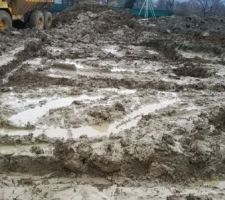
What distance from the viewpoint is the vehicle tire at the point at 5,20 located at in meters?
15.1

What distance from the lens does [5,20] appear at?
15.4 meters

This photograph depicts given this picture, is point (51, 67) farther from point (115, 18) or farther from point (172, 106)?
point (115, 18)

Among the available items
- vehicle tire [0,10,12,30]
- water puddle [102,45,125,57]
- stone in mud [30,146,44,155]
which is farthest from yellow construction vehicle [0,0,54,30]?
stone in mud [30,146,44,155]

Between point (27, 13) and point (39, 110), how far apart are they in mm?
10766

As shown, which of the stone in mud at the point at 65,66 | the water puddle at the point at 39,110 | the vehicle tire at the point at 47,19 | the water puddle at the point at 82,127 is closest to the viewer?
the water puddle at the point at 82,127

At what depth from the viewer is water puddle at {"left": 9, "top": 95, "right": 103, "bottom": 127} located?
282 inches

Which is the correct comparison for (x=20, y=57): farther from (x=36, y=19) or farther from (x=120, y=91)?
(x=36, y=19)

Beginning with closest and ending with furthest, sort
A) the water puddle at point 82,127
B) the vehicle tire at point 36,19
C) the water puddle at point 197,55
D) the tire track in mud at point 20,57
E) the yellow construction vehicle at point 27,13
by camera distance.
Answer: the water puddle at point 82,127 < the tire track in mud at point 20,57 < the water puddle at point 197,55 < the yellow construction vehicle at point 27,13 < the vehicle tire at point 36,19

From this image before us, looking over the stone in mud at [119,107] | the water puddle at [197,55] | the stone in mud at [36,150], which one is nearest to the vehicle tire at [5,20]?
the water puddle at [197,55]

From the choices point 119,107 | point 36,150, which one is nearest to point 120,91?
point 119,107

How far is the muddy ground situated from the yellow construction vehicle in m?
1.74

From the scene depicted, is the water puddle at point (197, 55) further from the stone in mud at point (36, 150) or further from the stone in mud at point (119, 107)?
the stone in mud at point (36, 150)

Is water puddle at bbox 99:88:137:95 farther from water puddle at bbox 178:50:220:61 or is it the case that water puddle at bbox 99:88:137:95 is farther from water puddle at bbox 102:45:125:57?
water puddle at bbox 178:50:220:61

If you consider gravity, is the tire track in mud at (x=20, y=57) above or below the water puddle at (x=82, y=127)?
above
